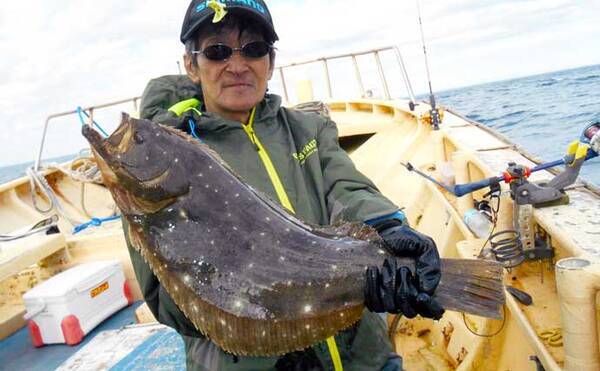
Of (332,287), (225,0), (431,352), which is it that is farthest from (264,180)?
(431,352)

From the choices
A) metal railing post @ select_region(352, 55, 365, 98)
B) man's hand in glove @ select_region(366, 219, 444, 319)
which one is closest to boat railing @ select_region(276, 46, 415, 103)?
metal railing post @ select_region(352, 55, 365, 98)

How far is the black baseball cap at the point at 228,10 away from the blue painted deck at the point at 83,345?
231 cm

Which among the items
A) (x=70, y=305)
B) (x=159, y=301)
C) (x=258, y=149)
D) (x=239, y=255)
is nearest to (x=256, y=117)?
(x=258, y=149)

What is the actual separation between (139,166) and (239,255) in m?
0.65

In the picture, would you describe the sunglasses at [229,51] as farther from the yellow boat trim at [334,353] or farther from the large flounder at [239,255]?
the yellow boat trim at [334,353]

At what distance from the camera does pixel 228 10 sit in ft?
7.60

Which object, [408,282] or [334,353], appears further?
[334,353]

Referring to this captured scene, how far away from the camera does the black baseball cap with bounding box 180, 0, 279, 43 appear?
232 cm

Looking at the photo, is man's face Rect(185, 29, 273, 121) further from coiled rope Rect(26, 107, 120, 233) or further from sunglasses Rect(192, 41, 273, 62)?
coiled rope Rect(26, 107, 120, 233)

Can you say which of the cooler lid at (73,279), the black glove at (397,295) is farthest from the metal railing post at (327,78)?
the black glove at (397,295)

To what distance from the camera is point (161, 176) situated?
217 cm

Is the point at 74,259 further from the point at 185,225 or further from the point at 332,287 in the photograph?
the point at 332,287

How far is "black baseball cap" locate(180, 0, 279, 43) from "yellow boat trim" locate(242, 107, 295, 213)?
50cm

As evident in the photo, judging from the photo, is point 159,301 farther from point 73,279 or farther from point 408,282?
point 73,279
